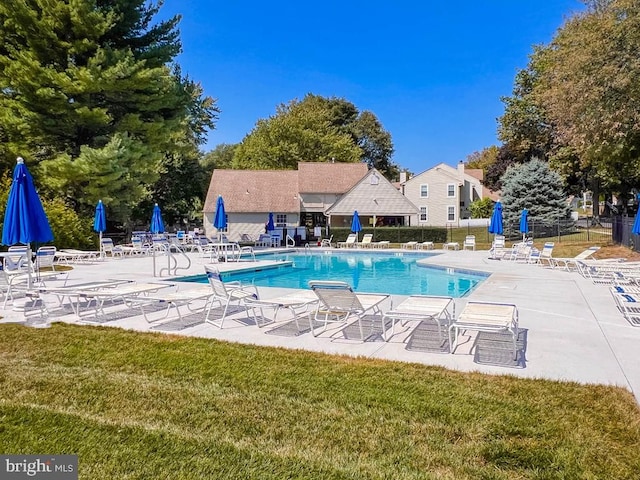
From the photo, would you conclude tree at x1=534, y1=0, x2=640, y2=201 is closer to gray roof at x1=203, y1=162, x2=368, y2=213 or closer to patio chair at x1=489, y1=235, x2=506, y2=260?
patio chair at x1=489, y1=235, x2=506, y2=260

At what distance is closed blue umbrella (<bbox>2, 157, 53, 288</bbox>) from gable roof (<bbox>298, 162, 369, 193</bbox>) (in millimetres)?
28758

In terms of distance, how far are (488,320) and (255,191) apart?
3116 cm

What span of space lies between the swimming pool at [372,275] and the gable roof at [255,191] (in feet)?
41.3

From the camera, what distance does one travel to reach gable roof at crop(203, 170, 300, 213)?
34.9 m

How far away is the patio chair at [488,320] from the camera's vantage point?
5.43 m

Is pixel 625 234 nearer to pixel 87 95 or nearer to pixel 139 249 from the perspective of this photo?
pixel 139 249

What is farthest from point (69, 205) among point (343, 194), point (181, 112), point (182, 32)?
point (343, 194)

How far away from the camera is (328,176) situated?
3766cm

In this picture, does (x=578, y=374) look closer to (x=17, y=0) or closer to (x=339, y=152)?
(x=17, y=0)

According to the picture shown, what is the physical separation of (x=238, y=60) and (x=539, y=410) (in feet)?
101

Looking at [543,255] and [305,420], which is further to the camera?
[543,255]

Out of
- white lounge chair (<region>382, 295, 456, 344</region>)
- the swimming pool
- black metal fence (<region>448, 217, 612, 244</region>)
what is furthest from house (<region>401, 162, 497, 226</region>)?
white lounge chair (<region>382, 295, 456, 344</region>)

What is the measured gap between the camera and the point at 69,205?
24.7 meters

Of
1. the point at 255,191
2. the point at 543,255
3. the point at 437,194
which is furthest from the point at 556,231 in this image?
the point at 255,191
